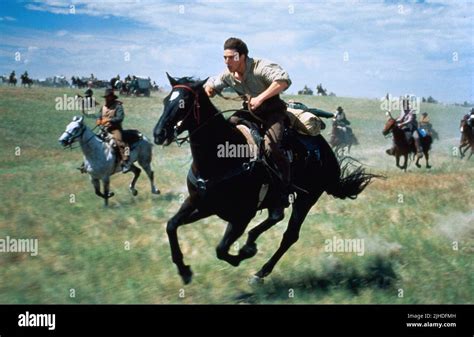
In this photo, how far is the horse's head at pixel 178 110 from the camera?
21.3 feet

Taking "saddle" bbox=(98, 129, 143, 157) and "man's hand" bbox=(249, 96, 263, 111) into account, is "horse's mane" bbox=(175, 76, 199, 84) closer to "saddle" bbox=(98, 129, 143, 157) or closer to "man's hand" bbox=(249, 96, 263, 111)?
"man's hand" bbox=(249, 96, 263, 111)

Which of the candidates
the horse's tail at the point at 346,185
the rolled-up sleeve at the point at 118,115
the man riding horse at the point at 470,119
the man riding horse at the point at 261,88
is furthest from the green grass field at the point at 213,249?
the man riding horse at the point at 470,119

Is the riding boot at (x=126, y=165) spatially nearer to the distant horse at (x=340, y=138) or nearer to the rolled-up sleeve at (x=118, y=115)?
the rolled-up sleeve at (x=118, y=115)

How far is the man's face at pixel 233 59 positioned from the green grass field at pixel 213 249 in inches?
69.3

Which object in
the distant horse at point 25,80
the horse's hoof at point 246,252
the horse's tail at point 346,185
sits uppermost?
the distant horse at point 25,80

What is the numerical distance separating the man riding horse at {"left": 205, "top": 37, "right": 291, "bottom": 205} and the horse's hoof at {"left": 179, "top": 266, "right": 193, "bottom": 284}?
1616 mm

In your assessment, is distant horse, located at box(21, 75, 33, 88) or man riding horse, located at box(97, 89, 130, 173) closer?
man riding horse, located at box(97, 89, 130, 173)

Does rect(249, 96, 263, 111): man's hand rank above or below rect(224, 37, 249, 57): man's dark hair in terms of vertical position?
below

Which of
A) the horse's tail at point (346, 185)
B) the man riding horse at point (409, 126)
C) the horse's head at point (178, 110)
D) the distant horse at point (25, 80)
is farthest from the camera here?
the distant horse at point (25, 80)

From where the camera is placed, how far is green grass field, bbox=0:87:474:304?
7801mm

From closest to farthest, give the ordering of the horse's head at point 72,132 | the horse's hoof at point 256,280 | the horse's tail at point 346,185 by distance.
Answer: the horse's hoof at point 256,280
the horse's tail at point 346,185
the horse's head at point 72,132

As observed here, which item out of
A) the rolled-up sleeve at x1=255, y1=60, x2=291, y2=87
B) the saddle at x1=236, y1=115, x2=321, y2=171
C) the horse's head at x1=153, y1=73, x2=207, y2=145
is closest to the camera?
the horse's head at x1=153, y1=73, x2=207, y2=145

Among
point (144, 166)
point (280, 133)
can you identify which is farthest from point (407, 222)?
point (144, 166)

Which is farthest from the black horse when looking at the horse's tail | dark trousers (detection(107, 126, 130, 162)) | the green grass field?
dark trousers (detection(107, 126, 130, 162))
